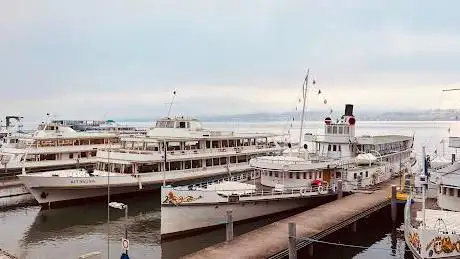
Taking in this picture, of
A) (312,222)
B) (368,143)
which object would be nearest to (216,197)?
(312,222)

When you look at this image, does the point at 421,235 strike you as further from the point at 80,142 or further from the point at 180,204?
the point at 80,142

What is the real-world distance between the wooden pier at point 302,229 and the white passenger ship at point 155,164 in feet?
39.2

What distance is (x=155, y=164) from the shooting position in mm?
40562

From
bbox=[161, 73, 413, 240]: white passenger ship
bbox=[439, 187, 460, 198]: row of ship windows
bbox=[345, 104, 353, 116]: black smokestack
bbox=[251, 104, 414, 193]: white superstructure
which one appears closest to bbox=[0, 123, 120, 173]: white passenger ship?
bbox=[161, 73, 413, 240]: white passenger ship

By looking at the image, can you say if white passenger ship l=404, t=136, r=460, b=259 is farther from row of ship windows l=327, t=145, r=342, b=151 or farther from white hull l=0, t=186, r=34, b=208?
white hull l=0, t=186, r=34, b=208

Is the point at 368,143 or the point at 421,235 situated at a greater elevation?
the point at 368,143

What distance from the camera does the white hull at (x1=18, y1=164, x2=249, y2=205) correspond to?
3534 centimetres

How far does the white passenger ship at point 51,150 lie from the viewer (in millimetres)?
45688

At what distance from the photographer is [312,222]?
2583cm

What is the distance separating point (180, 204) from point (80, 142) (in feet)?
86.3

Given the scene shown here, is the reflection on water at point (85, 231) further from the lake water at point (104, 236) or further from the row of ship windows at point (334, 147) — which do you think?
the row of ship windows at point (334, 147)

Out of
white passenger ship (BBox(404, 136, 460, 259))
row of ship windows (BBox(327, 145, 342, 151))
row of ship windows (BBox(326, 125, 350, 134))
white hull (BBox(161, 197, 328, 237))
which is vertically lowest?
white hull (BBox(161, 197, 328, 237))

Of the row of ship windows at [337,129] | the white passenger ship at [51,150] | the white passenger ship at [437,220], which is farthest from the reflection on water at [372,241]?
the white passenger ship at [51,150]

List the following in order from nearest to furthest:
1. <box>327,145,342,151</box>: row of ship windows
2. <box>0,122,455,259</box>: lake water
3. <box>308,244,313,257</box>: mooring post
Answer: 1. <box>308,244,313,257</box>: mooring post
2. <box>0,122,455,259</box>: lake water
3. <box>327,145,342,151</box>: row of ship windows
